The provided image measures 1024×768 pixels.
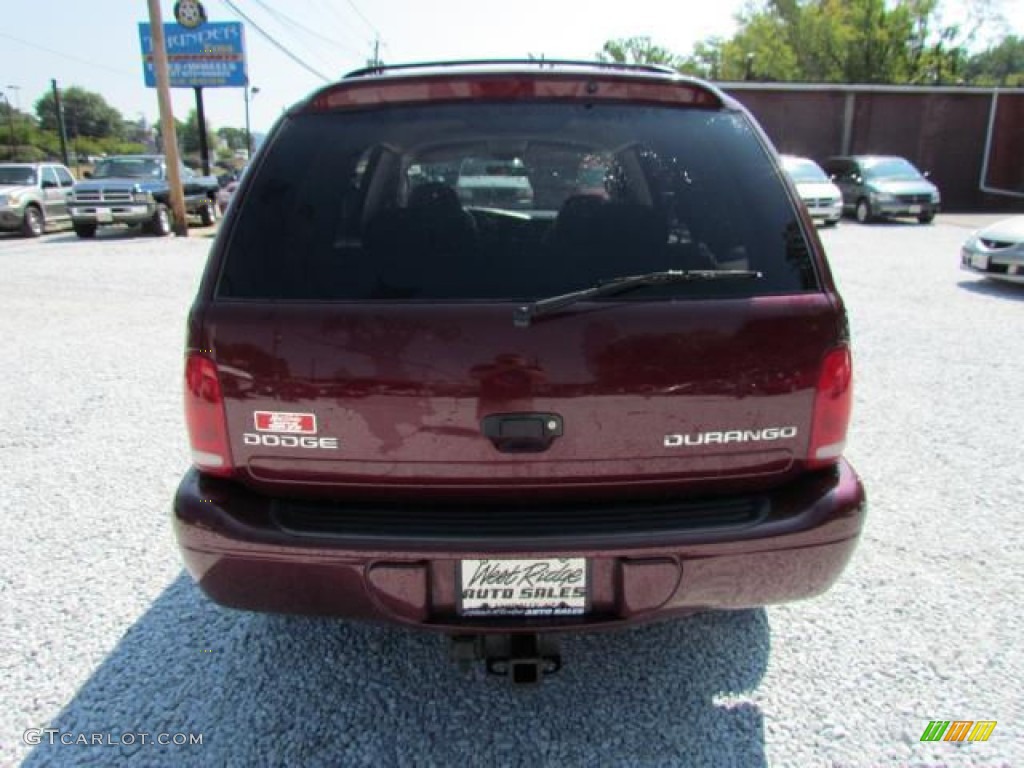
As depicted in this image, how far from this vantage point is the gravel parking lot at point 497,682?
2084 mm

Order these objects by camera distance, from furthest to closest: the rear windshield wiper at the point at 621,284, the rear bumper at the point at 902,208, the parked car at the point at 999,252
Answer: the rear bumper at the point at 902,208 < the parked car at the point at 999,252 < the rear windshield wiper at the point at 621,284

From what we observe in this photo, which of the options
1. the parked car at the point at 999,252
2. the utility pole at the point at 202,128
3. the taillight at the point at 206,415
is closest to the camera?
the taillight at the point at 206,415

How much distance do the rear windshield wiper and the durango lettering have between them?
15.3 inches

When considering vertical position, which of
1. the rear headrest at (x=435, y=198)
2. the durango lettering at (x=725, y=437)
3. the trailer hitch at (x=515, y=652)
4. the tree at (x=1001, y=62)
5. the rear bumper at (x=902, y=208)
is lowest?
the trailer hitch at (x=515, y=652)

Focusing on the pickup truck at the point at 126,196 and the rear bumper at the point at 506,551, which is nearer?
the rear bumper at the point at 506,551

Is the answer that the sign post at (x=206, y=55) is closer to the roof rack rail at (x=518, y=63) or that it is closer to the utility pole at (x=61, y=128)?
the roof rack rail at (x=518, y=63)

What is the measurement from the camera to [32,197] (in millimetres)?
16312

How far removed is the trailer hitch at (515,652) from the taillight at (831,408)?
2.84 feet

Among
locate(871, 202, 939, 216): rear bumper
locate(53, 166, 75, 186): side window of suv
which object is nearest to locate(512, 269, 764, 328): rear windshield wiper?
locate(871, 202, 939, 216): rear bumper

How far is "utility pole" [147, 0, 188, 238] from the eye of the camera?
47.2ft

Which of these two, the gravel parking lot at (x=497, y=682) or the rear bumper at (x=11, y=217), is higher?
the rear bumper at (x=11, y=217)

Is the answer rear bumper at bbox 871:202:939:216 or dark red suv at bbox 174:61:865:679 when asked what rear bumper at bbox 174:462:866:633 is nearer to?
dark red suv at bbox 174:61:865:679

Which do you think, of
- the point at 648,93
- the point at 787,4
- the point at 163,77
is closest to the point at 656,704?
the point at 648,93

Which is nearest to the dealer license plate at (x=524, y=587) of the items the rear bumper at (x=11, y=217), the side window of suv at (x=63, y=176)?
the rear bumper at (x=11, y=217)
